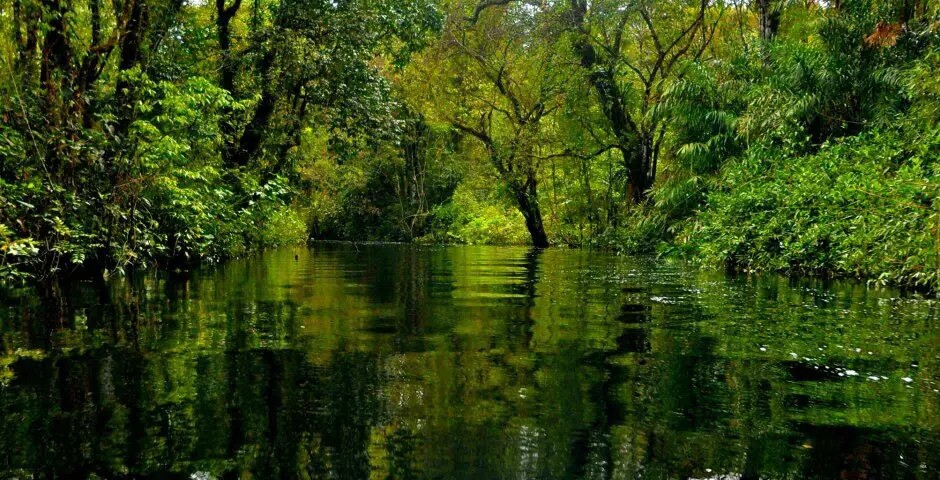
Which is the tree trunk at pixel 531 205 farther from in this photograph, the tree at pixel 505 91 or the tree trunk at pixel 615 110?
the tree trunk at pixel 615 110

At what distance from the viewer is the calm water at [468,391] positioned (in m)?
2.05

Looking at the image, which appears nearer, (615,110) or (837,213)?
(837,213)

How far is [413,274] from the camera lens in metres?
10.7

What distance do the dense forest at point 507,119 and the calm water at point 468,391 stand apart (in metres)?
2.58

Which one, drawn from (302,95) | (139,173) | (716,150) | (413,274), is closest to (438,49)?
(302,95)

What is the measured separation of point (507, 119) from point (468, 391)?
24.9 m

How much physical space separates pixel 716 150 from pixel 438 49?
11629 mm

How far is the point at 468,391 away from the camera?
9.46ft

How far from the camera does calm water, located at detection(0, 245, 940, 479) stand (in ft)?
6.72

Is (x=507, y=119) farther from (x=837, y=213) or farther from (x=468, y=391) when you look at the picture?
(x=468, y=391)

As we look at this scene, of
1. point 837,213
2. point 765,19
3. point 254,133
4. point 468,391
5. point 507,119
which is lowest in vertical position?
point 468,391

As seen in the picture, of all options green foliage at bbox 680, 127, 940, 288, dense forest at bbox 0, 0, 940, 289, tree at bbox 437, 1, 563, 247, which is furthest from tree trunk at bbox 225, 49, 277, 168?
green foliage at bbox 680, 127, 940, 288

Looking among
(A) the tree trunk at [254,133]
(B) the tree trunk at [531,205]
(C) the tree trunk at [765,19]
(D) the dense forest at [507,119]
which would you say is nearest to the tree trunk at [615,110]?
(D) the dense forest at [507,119]

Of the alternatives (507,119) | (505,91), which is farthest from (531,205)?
(505,91)
